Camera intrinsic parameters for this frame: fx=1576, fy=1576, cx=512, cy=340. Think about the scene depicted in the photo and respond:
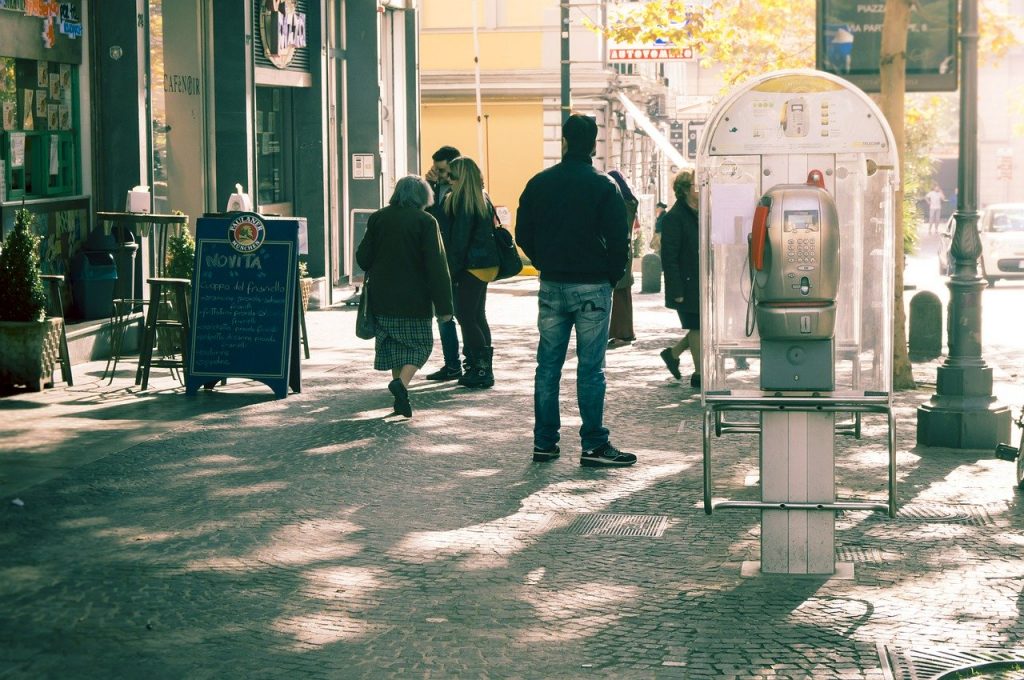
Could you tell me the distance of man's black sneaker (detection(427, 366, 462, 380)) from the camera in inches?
499

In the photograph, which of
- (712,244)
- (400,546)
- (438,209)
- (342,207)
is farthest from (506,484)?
(342,207)

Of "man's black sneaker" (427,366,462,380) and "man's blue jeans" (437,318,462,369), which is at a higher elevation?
"man's blue jeans" (437,318,462,369)

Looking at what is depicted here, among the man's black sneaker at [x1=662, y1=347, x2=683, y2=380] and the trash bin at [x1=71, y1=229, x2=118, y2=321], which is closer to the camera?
the man's black sneaker at [x1=662, y1=347, x2=683, y2=380]

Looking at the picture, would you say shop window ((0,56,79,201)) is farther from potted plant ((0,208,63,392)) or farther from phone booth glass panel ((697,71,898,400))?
phone booth glass panel ((697,71,898,400))

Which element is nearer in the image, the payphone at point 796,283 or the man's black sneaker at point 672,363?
the payphone at point 796,283

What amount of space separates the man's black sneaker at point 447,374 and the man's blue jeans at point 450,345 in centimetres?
2

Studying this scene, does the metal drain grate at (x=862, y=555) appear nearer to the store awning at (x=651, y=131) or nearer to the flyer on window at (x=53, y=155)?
the flyer on window at (x=53, y=155)

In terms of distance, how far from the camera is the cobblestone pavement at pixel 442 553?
216 inches

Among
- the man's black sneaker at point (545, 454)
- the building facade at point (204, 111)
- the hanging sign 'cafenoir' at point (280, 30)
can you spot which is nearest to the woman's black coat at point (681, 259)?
the man's black sneaker at point (545, 454)

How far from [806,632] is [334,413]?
566cm

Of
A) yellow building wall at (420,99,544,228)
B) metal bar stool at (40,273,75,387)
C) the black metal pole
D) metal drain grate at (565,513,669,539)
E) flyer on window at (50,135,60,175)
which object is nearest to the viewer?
metal drain grate at (565,513,669,539)

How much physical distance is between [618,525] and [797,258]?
5.92 feet

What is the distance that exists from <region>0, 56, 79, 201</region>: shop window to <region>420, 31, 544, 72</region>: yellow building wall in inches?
912

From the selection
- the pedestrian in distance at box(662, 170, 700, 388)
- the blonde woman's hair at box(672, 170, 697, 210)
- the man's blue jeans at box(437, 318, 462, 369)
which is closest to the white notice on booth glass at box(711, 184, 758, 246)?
the pedestrian in distance at box(662, 170, 700, 388)
